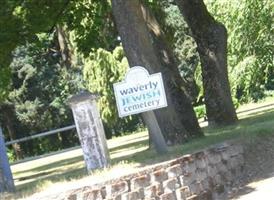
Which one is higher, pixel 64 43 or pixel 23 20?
pixel 64 43

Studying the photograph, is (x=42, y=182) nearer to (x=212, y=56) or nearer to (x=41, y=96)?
(x=212, y=56)

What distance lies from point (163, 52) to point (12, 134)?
98.2ft

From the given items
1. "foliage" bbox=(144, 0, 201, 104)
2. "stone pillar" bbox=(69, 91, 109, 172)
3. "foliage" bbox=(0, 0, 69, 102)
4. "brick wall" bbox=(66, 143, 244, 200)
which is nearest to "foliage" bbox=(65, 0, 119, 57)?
"foliage" bbox=(0, 0, 69, 102)

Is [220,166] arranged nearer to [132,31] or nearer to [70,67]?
[132,31]

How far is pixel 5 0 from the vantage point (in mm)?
15328

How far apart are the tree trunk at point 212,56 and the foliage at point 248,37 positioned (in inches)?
362

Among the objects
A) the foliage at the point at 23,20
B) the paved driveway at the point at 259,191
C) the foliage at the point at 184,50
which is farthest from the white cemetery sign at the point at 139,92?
the foliage at the point at 184,50

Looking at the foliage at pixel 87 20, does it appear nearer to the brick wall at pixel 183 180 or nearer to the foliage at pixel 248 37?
the foliage at pixel 248 37

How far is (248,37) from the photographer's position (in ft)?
87.9

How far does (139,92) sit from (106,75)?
2767cm

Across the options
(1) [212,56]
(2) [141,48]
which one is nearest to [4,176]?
(2) [141,48]

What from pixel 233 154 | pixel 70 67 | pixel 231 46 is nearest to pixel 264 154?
pixel 233 154

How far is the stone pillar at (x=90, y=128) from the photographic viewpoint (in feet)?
32.8

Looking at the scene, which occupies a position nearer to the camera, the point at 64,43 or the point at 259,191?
the point at 259,191
